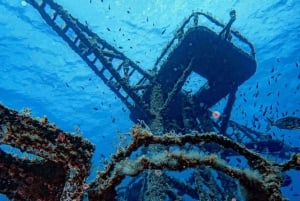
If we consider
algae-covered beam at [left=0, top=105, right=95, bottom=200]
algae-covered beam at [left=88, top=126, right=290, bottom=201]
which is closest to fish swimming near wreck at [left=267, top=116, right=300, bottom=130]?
algae-covered beam at [left=88, top=126, right=290, bottom=201]

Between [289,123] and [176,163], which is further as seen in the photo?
[289,123]

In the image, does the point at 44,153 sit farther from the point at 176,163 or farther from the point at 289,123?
the point at 289,123

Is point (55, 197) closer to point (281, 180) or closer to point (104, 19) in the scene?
point (281, 180)

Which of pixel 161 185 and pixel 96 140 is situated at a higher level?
pixel 96 140

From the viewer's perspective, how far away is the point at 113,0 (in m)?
21.2

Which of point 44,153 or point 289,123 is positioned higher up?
point 289,123

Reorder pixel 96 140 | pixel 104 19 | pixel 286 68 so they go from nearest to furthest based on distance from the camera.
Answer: pixel 104 19
pixel 286 68
pixel 96 140

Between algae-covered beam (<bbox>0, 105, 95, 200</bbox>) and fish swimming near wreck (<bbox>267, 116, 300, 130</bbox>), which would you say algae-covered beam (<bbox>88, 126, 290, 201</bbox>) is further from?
fish swimming near wreck (<bbox>267, 116, 300, 130</bbox>)

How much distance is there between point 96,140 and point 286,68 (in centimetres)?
2521

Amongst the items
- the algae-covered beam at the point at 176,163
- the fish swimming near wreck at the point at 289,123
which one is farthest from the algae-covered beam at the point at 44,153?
the fish swimming near wreck at the point at 289,123

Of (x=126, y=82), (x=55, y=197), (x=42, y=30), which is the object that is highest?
(x=42, y=30)

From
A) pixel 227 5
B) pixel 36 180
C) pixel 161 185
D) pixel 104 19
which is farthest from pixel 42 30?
pixel 36 180

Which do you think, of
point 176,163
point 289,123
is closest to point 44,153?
point 176,163

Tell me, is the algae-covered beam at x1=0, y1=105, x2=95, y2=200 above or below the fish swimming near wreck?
below
